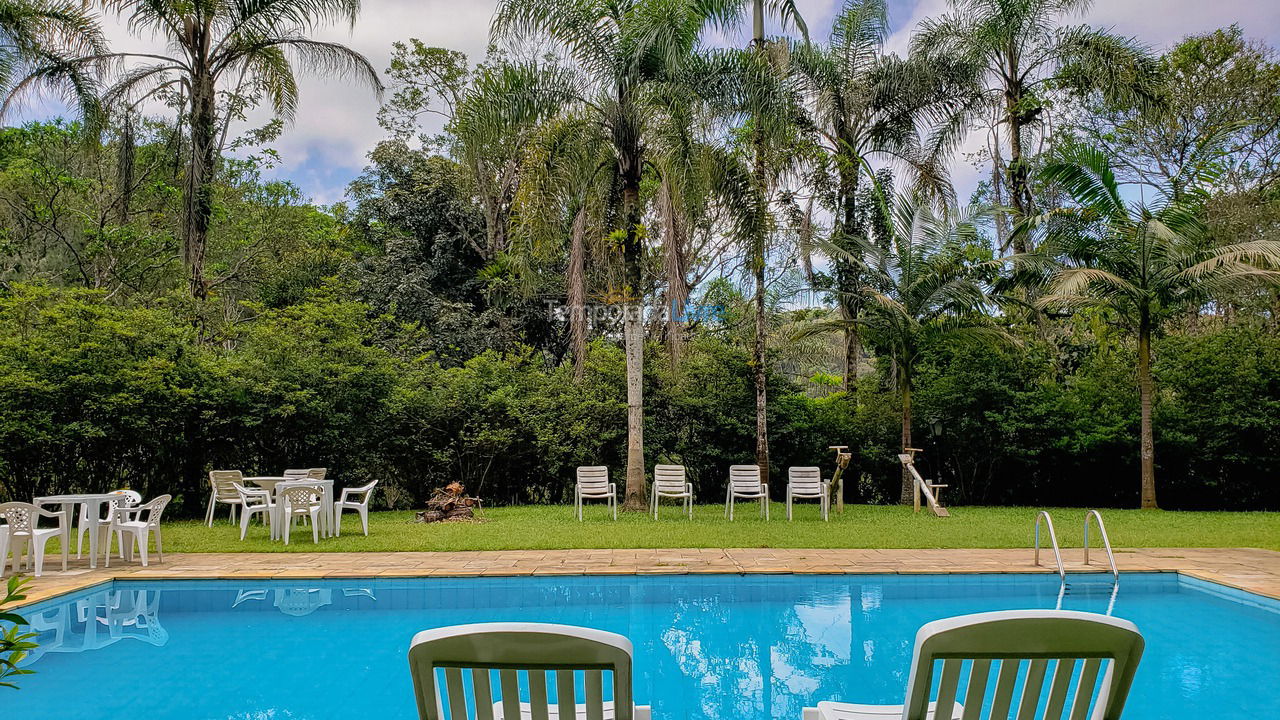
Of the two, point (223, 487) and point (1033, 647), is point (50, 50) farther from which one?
point (1033, 647)

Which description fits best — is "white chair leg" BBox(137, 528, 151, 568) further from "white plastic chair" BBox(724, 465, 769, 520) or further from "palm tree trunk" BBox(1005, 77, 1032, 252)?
"palm tree trunk" BBox(1005, 77, 1032, 252)

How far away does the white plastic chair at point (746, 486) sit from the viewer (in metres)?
12.8

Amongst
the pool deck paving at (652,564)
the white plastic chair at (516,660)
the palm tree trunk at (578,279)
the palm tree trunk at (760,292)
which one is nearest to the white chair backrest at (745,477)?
the palm tree trunk at (760,292)

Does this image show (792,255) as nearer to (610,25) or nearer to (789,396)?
(789,396)

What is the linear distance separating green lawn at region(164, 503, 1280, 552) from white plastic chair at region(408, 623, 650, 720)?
23.7ft

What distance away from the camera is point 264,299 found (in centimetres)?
2364

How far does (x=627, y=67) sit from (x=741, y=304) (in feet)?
26.4

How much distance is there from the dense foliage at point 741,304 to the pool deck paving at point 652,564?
4808 mm

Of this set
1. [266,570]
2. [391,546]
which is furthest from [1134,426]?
[266,570]

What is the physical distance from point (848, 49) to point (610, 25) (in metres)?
6.30

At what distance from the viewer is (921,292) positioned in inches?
569

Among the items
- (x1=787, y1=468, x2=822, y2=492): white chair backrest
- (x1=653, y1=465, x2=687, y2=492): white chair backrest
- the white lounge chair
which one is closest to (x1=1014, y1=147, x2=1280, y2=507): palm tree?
(x1=787, y1=468, x2=822, y2=492): white chair backrest

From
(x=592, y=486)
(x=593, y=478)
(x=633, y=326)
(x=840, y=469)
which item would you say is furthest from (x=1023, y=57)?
(x=592, y=486)

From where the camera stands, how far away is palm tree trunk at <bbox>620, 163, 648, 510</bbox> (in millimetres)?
12977
